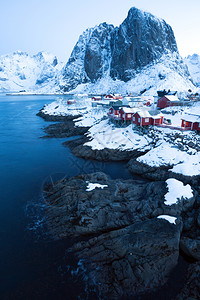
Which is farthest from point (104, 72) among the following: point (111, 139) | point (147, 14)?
point (111, 139)

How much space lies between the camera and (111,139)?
36500mm

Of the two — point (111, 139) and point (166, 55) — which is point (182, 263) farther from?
point (166, 55)

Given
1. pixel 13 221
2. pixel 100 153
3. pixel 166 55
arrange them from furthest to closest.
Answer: pixel 166 55 → pixel 100 153 → pixel 13 221

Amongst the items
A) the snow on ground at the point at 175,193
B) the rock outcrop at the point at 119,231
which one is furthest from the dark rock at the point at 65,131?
the snow on ground at the point at 175,193

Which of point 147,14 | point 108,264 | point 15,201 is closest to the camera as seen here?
point 108,264

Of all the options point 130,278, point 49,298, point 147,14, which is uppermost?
point 147,14

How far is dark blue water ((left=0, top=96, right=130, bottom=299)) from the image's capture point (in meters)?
11.6

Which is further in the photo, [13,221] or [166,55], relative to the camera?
[166,55]

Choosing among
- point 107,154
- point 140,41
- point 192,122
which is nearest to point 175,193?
point 107,154

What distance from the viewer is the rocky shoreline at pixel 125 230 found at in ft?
37.1

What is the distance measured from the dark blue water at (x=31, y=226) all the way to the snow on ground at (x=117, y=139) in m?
4.85

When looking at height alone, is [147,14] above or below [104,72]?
above

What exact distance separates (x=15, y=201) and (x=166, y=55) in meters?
177

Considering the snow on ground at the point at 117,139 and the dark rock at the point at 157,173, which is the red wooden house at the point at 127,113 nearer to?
the snow on ground at the point at 117,139
